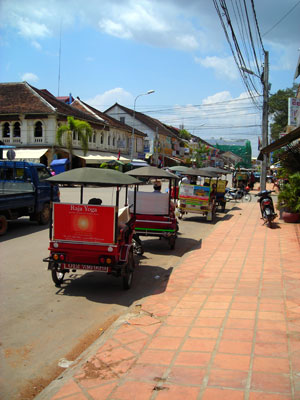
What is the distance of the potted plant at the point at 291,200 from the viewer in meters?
12.2

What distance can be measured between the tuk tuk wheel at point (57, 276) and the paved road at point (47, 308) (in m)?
0.12

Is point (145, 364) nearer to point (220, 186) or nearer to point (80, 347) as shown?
point (80, 347)

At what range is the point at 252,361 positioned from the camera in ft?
12.0

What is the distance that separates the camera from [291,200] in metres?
12.4

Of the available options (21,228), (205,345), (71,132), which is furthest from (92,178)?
(71,132)

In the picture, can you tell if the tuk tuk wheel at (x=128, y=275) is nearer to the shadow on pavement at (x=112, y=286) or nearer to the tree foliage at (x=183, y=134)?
the shadow on pavement at (x=112, y=286)

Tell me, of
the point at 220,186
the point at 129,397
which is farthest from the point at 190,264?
the point at 220,186

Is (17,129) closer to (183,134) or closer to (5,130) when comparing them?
(5,130)

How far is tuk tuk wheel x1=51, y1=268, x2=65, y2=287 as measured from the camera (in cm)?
638

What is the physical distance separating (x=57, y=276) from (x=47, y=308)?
0.99 metres

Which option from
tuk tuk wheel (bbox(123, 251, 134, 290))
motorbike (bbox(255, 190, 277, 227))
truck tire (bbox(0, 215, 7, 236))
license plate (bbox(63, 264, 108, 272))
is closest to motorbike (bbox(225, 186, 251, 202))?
motorbike (bbox(255, 190, 277, 227))

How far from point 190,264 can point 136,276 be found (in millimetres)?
1278

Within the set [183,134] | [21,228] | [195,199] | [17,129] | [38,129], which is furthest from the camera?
[183,134]

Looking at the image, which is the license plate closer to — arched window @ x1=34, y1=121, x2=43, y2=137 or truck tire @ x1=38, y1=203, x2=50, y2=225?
truck tire @ x1=38, y1=203, x2=50, y2=225
